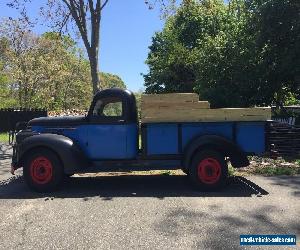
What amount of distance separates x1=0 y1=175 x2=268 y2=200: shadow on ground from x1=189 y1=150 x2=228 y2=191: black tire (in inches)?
7.2

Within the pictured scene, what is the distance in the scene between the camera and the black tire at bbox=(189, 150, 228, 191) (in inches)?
330

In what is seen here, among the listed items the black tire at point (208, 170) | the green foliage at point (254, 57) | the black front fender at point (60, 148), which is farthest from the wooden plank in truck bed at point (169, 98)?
the green foliage at point (254, 57)

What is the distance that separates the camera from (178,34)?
36781 millimetres

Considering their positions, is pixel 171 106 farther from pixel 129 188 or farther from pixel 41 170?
pixel 41 170

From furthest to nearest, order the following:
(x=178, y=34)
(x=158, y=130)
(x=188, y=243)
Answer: (x=178, y=34) → (x=158, y=130) → (x=188, y=243)

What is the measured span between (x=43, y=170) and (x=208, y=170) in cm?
332

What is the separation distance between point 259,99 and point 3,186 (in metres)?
13.5

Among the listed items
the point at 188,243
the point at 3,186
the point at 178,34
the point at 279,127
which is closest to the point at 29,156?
the point at 3,186

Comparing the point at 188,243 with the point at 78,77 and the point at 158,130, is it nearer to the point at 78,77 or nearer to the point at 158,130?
the point at 158,130

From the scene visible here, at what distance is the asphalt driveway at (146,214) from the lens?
5.70 m

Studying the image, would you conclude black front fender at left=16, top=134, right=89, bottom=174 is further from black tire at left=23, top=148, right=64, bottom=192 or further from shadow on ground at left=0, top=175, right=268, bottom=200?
shadow on ground at left=0, top=175, right=268, bottom=200

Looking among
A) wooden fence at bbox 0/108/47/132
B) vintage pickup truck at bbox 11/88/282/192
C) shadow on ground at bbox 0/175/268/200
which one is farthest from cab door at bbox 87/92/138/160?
wooden fence at bbox 0/108/47/132

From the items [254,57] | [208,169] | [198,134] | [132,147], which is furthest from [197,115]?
[254,57]

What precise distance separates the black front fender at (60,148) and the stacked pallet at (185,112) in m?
1.53
